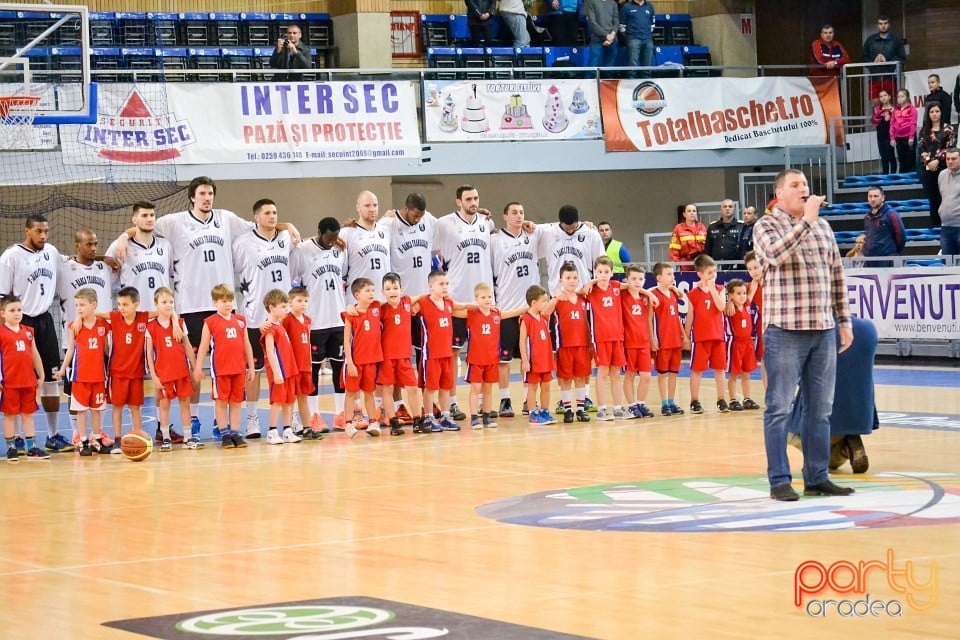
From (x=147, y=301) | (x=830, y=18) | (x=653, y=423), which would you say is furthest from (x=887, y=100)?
(x=147, y=301)

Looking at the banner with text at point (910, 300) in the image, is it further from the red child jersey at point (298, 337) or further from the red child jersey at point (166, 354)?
the red child jersey at point (166, 354)

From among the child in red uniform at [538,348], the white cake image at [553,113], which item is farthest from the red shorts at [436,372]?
the white cake image at [553,113]

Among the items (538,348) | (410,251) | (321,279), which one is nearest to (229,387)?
(321,279)

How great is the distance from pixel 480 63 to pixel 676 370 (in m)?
12.5

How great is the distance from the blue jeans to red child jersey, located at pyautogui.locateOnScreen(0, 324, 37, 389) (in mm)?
7250

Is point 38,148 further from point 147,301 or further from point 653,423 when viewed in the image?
point 653,423

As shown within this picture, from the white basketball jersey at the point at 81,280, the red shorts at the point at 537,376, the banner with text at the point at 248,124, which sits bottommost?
the red shorts at the point at 537,376

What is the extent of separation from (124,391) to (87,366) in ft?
1.36

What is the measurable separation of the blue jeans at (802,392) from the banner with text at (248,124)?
48.3 feet

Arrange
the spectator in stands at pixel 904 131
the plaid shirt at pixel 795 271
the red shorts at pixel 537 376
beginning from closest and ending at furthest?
the plaid shirt at pixel 795 271
the red shorts at pixel 537 376
the spectator in stands at pixel 904 131

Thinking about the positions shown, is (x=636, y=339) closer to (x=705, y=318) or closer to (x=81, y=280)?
(x=705, y=318)

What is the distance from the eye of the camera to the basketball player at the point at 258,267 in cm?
1427

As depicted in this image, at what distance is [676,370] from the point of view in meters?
15.6

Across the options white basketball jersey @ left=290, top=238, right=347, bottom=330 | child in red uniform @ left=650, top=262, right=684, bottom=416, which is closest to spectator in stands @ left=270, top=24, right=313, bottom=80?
white basketball jersey @ left=290, top=238, right=347, bottom=330
